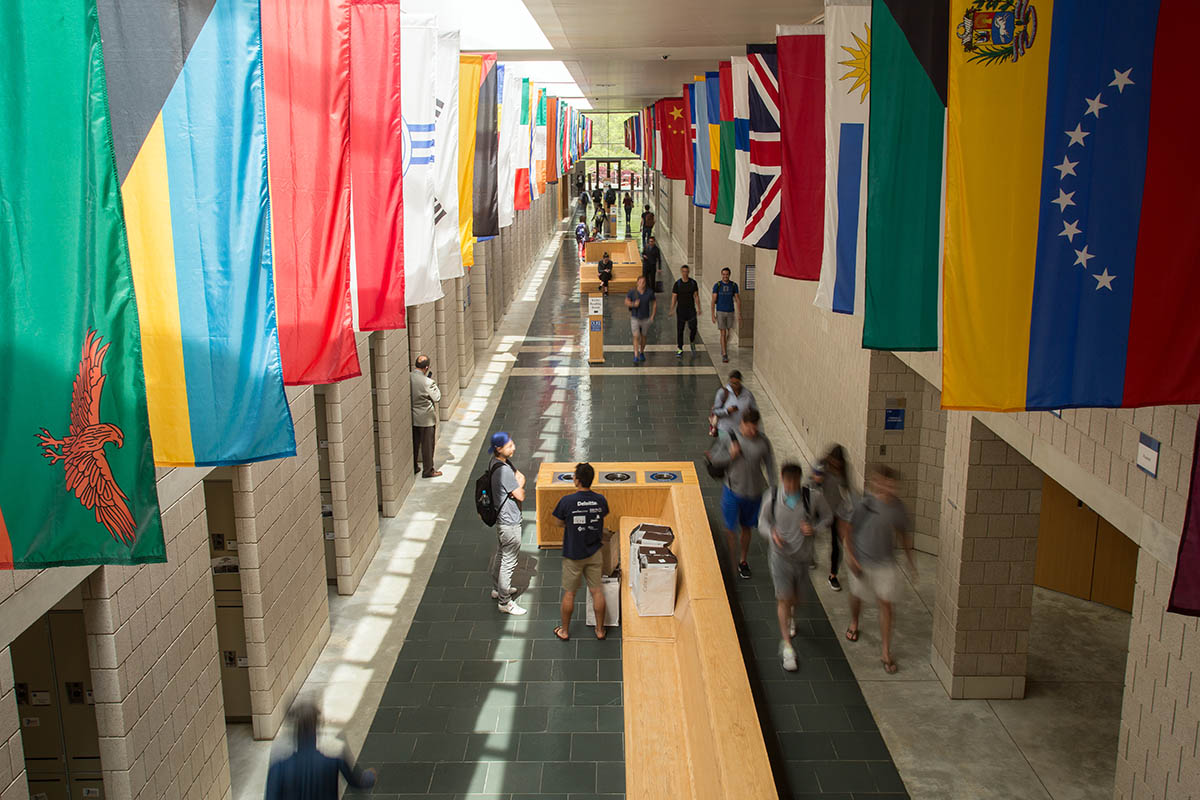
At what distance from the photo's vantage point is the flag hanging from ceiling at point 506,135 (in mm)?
12383

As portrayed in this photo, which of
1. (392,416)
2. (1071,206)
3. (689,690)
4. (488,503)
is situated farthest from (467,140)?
(1071,206)

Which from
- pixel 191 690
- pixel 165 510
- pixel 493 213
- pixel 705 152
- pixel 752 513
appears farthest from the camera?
pixel 705 152

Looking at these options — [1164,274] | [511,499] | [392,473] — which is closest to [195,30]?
[1164,274]

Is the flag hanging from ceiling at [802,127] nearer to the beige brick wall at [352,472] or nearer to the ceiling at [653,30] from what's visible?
the ceiling at [653,30]

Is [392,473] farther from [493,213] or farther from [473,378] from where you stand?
[473,378]

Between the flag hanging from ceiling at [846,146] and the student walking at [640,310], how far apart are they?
12.6 meters

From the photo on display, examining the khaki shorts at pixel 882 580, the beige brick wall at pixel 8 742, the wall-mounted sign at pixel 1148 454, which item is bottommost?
the khaki shorts at pixel 882 580

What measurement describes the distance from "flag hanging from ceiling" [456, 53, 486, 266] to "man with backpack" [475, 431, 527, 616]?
186cm

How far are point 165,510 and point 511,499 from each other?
3793 mm

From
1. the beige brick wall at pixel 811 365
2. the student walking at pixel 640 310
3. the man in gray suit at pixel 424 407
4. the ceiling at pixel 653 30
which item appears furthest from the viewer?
the student walking at pixel 640 310

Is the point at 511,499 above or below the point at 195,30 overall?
below

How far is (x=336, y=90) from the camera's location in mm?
4961

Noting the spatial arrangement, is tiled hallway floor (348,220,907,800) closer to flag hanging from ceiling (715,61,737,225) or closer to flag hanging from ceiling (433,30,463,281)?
flag hanging from ceiling (433,30,463,281)

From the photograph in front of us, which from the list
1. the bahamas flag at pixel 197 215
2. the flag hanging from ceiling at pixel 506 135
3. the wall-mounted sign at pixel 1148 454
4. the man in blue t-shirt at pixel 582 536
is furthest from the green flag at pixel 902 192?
the flag hanging from ceiling at pixel 506 135
